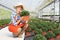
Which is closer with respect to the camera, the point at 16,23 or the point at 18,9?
the point at 16,23

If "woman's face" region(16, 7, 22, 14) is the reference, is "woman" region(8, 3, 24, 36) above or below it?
below

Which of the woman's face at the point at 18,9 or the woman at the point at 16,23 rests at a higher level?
the woman's face at the point at 18,9

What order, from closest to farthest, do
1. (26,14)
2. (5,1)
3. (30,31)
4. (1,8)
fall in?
(26,14)
(30,31)
(5,1)
(1,8)

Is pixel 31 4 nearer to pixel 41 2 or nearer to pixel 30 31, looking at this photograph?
pixel 41 2

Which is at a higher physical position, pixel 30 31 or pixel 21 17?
pixel 21 17

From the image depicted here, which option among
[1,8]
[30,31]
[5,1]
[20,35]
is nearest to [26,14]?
[20,35]

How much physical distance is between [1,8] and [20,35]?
1279 inches

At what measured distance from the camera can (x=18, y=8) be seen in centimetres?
679

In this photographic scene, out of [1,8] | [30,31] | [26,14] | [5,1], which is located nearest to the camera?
[26,14]

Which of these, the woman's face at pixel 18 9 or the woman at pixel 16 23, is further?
the woman's face at pixel 18 9

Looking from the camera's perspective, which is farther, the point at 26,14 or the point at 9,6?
the point at 9,6

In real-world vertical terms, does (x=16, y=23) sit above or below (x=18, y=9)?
below

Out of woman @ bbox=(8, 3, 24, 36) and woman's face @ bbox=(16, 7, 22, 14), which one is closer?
woman @ bbox=(8, 3, 24, 36)

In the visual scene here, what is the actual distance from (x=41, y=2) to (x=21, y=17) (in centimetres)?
3048
